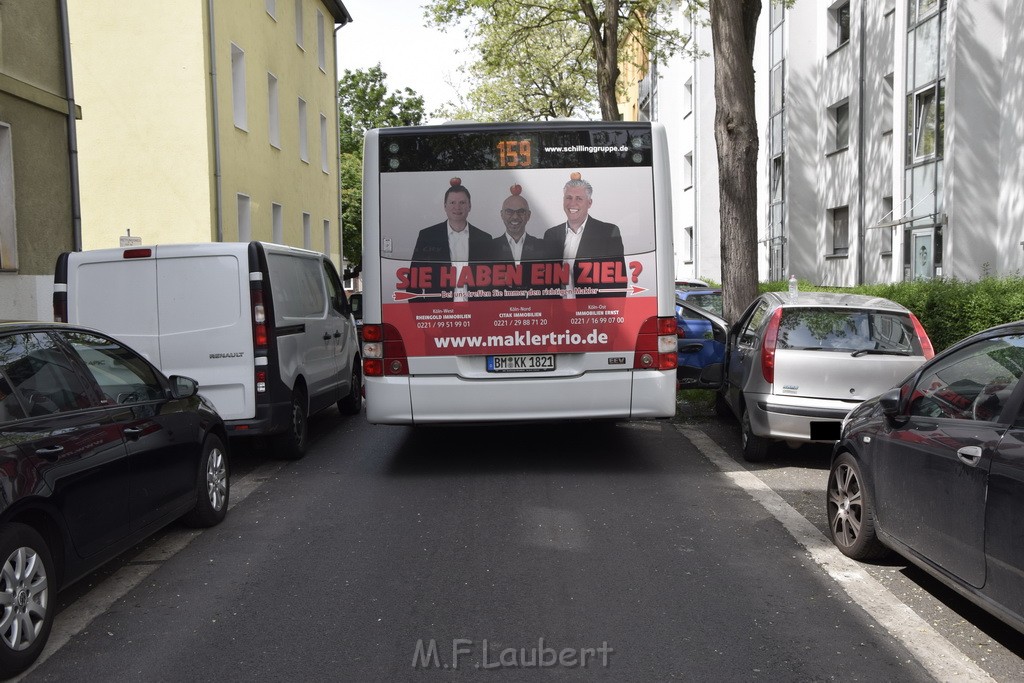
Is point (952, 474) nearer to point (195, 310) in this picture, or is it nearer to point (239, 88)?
point (195, 310)

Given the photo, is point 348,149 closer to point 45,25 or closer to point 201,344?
point 45,25

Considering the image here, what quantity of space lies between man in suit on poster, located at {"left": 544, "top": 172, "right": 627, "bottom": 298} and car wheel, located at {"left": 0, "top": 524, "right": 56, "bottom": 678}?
15.5 ft

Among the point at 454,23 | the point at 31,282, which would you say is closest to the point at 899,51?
the point at 454,23

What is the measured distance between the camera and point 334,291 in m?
11.6

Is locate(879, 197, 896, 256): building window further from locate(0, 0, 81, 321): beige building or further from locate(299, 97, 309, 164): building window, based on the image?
locate(0, 0, 81, 321): beige building

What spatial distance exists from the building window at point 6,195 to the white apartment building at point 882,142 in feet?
53.8

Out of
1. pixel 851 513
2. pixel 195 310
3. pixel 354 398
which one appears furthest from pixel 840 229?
pixel 851 513

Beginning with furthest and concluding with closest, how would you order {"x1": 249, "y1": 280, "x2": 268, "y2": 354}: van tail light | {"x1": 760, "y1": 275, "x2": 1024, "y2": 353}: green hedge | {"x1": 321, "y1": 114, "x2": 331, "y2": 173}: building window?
{"x1": 321, "y1": 114, "x2": 331, "y2": 173}: building window
{"x1": 760, "y1": 275, "x2": 1024, "y2": 353}: green hedge
{"x1": 249, "y1": 280, "x2": 268, "y2": 354}: van tail light

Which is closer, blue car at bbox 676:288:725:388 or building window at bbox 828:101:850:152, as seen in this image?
blue car at bbox 676:288:725:388

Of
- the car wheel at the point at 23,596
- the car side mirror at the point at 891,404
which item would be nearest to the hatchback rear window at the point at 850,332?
the car side mirror at the point at 891,404

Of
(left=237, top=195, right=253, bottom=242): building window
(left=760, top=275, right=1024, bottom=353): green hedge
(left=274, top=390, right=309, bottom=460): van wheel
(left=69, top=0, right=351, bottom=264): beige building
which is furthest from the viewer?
(left=237, top=195, right=253, bottom=242): building window

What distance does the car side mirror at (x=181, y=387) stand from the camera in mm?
6355

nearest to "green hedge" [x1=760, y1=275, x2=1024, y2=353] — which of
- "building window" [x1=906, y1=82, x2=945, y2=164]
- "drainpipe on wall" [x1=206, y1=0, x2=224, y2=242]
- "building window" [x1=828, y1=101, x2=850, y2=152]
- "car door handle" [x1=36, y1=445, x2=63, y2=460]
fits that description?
"building window" [x1=906, y1=82, x2=945, y2=164]

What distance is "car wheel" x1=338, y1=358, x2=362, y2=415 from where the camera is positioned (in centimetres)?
1259
